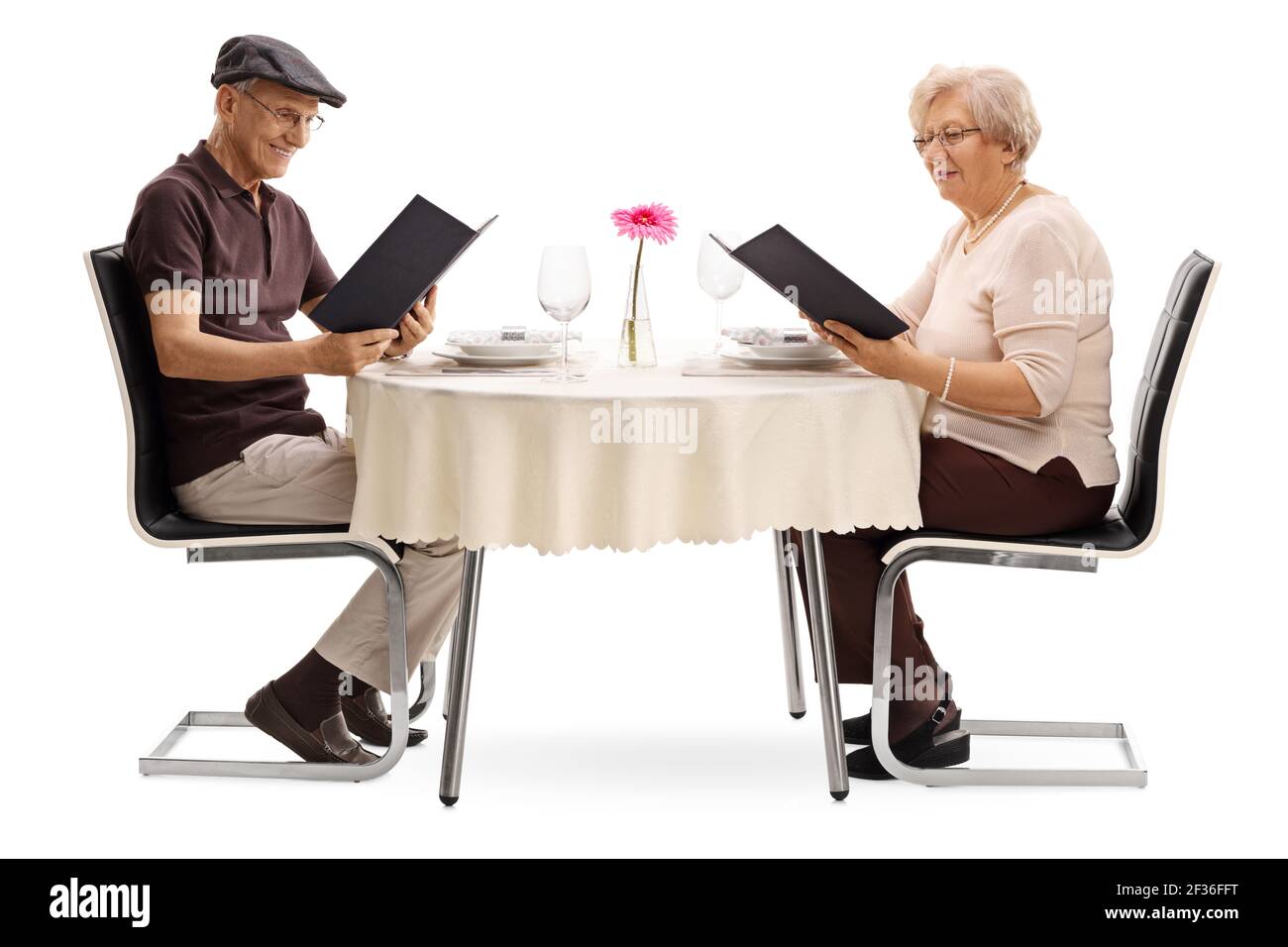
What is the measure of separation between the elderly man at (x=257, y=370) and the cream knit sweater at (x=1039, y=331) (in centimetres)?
133

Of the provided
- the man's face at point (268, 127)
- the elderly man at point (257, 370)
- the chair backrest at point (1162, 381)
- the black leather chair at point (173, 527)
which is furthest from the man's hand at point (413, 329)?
the chair backrest at point (1162, 381)

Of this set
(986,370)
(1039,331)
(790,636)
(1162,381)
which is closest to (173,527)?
(790,636)

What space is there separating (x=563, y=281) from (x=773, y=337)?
599 millimetres

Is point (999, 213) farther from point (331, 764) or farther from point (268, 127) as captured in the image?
point (331, 764)

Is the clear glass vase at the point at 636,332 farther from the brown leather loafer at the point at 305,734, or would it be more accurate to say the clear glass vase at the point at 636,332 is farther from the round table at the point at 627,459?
the brown leather loafer at the point at 305,734

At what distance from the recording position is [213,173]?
4609 millimetres

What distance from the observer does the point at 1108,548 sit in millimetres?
4438

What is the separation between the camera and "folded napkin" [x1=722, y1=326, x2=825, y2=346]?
4.58 meters

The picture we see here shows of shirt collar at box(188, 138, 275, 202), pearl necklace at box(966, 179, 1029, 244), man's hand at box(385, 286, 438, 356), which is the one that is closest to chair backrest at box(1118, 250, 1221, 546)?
pearl necklace at box(966, 179, 1029, 244)

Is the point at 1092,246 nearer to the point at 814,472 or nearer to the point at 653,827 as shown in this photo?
the point at 814,472

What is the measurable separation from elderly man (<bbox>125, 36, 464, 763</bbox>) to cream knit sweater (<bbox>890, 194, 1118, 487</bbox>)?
4.37 feet

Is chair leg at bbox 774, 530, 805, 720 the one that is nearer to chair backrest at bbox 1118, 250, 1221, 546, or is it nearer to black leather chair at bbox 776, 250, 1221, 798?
black leather chair at bbox 776, 250, 1221, 798

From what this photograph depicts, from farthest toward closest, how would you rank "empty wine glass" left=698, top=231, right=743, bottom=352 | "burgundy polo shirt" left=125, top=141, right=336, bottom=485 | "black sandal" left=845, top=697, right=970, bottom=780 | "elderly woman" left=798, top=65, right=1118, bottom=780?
"empty wine glass" left=698, top=231, right=743, bottom=352, "black sandal" left=845, top=697, right=970, bottom=780, "burgundy polo shirt" left=125, top=141, right=336, bottom=485, "elderly woman" left=798, top=65, right=1118, bottom=780

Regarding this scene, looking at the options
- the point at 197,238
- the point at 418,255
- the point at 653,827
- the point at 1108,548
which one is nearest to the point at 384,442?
the point at 418,255
